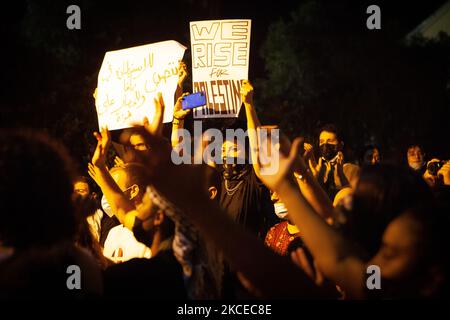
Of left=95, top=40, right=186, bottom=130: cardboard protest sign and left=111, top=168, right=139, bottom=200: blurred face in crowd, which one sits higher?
left=95, top=40, right=186, bottom=130: cardboard protest sign

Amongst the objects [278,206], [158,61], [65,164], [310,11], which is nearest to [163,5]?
[158,61]

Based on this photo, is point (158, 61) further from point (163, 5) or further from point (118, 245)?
point (163, 5)

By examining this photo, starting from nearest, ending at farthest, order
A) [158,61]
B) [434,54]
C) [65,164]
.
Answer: [65,164] → [158,61] → [434,54]

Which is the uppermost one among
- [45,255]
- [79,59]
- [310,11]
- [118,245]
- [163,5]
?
[310,11]

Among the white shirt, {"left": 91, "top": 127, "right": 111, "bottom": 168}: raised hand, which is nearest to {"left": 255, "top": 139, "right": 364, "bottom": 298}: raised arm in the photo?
the white shirt

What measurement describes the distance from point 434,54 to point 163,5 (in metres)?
20.1

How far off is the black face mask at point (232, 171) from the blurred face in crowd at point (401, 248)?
2.71 m

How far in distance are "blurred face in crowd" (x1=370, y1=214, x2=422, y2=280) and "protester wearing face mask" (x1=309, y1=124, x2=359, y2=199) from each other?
3.27 m

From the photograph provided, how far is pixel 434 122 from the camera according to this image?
28750 mm

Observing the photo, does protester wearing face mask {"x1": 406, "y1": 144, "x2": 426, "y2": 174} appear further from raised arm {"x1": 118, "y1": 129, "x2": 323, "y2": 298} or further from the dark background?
raised arm {"x1": 118, "y1": 129, "x2": 323, "y2": 298}

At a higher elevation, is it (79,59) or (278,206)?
(79,59)

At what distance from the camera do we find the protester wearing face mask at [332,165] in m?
5.43

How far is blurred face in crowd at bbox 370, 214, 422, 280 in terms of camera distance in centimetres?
198

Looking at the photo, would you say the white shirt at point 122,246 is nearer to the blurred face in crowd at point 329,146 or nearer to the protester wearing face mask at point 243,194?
the protester wearing face mask at point 243,194
